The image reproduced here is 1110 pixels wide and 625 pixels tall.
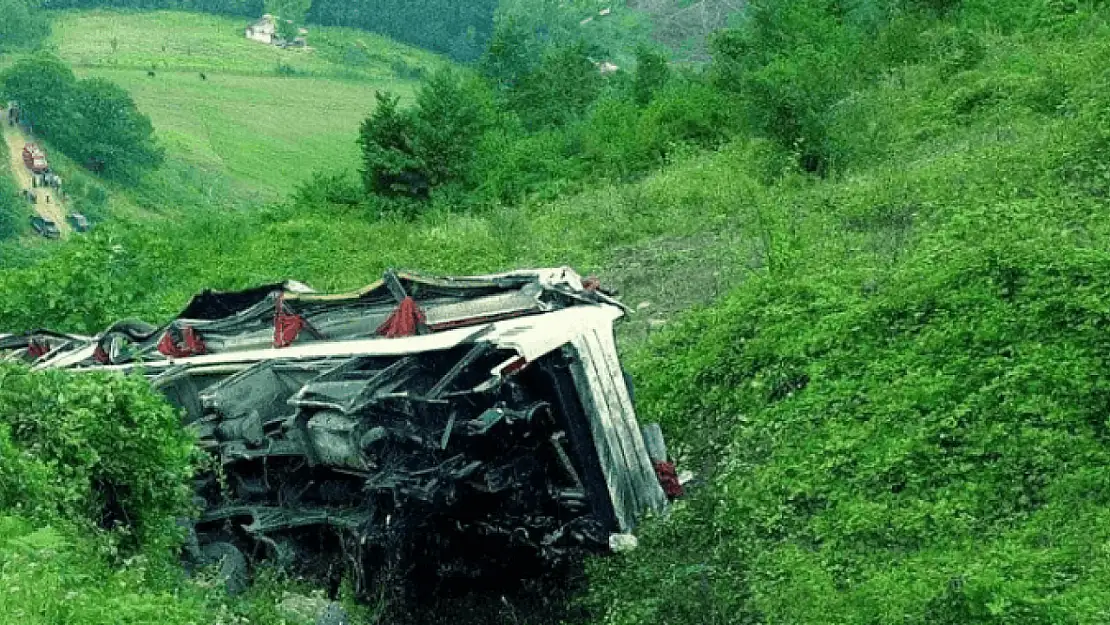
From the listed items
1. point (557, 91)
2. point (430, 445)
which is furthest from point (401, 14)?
point (430, 445)

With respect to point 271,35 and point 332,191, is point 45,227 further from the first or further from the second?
point 332,191

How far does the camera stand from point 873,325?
11.0 metres

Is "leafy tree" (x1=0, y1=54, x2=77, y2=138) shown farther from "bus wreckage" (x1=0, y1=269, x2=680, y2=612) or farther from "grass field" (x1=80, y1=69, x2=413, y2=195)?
"bus wreckage" (x1=0, y1=269, x2=680, y2=612)

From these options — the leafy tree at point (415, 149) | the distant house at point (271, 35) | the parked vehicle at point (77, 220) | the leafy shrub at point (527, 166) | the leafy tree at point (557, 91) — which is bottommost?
the parked vehicle at point (77, 220)

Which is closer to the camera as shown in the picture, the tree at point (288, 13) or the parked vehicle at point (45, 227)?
the parked vehicle at point (45, 227)

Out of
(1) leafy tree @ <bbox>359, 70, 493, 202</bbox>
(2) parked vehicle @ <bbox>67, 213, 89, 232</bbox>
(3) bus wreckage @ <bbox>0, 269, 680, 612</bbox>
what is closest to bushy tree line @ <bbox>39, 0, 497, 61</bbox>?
(2) parked vehicle @ <bbox>67, 213, 89, 232</bbox>

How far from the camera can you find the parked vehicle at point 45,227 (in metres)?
50.8

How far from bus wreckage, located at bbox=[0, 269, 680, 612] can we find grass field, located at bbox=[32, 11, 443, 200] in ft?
149

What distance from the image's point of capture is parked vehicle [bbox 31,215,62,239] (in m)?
50.8

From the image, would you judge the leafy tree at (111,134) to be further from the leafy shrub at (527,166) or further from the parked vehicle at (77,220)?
the leafy shrub at (527,166)

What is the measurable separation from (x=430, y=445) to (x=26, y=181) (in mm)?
49145

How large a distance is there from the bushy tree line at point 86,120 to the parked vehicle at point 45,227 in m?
5.79

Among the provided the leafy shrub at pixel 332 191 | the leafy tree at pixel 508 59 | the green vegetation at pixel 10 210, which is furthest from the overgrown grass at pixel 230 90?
the leafy shrub at pixel 332 191

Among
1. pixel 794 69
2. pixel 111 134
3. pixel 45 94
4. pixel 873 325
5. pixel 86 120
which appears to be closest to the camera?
pixel 873 325
